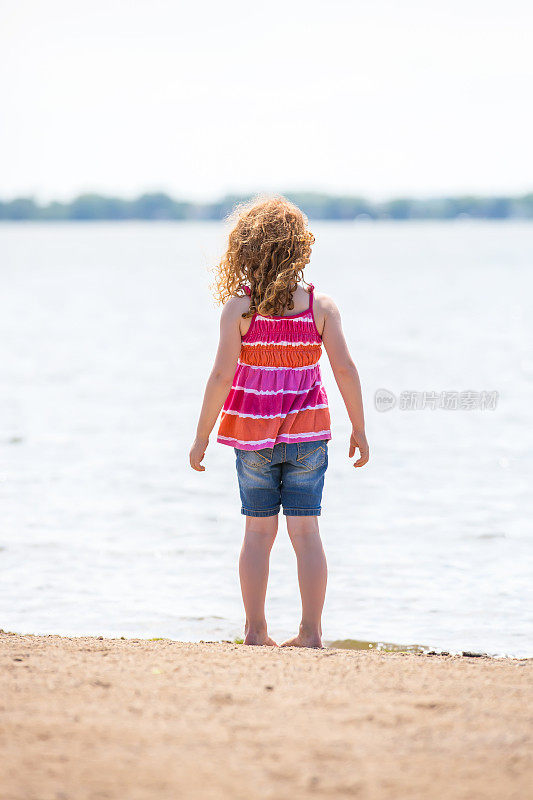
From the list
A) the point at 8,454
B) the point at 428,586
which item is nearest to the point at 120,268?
the point at 8,454

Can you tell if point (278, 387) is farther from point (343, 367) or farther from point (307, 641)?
point (307, 641)

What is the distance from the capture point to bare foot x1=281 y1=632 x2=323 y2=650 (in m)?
4.02

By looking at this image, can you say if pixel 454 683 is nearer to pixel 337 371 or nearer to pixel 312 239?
pixel 337 371

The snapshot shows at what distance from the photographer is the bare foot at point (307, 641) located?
13.2 ft

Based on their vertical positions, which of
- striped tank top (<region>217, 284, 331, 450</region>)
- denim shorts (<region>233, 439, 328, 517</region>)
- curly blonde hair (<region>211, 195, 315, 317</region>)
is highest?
curly blonde hair (<region>211, 195, 315, 317</region>)

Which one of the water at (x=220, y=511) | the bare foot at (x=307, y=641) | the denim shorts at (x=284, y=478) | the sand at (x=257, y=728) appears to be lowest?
the water at (x=220, y=511)

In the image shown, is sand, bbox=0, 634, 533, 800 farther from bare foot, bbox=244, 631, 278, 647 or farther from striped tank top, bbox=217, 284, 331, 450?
striped tank top, bbox=217, 284, 331, 450

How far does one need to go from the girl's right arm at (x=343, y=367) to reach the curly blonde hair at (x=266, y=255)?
0.55 ft

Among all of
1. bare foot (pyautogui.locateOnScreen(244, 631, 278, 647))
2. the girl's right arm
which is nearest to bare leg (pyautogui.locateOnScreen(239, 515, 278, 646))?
bare foot (pyautogui.locateOnScreen(244, 631, 278, 647))

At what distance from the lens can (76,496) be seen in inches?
283

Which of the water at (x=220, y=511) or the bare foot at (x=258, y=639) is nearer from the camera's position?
the bare foot at (x=258, y=639)

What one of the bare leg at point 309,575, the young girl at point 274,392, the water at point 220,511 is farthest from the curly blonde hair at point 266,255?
the bare leg at point 309,575

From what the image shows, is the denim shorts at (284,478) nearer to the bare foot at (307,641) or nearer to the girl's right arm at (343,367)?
the girl's right arm at (343,367)

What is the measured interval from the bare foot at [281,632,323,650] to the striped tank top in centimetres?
80
